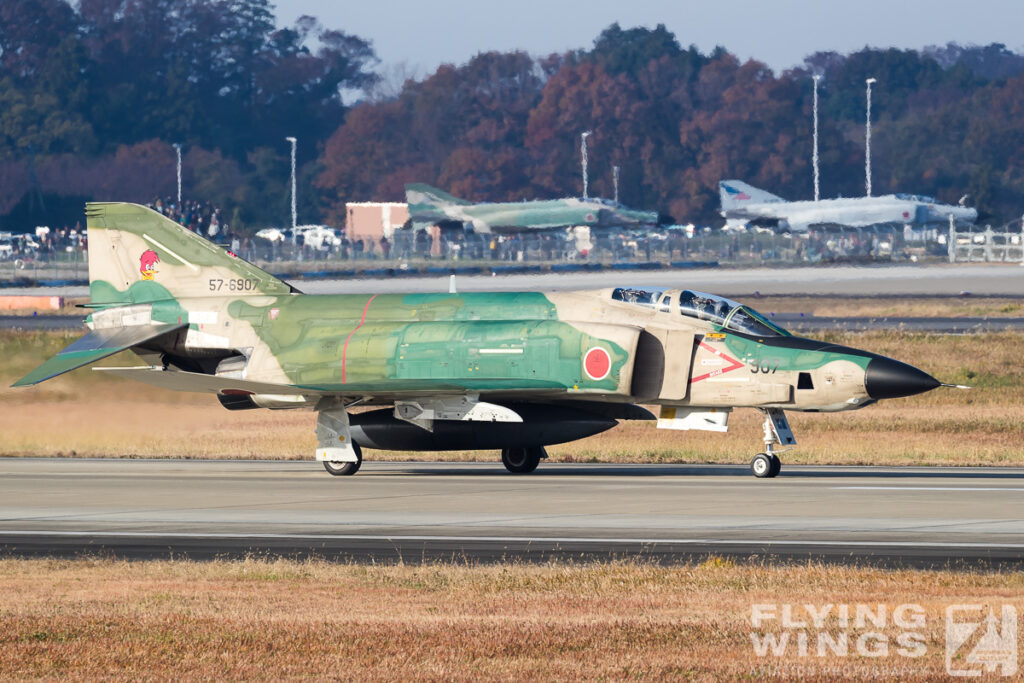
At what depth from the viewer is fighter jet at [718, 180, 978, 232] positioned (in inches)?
4043

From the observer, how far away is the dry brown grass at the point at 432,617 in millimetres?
9539

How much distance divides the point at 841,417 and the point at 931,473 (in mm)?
9170

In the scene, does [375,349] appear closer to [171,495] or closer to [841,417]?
[171,495]

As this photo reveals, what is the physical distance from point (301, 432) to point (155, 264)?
682 centimetres

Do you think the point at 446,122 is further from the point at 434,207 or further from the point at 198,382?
the point at 198,382

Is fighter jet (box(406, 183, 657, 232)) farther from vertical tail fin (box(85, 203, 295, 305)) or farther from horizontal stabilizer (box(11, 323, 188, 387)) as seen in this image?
horizontal stabilizer (box(11, 323, 188, 387))

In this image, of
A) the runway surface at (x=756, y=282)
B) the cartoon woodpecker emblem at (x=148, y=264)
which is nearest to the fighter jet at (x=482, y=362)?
the cartoon woodpecker emblem at (x=148, y=264)

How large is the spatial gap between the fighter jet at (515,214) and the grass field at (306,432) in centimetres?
7113

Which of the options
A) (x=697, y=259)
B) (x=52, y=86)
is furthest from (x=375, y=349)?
(x=52, y=86)

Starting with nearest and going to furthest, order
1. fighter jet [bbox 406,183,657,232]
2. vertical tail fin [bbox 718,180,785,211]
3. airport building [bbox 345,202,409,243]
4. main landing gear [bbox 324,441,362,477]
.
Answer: main landing gear [bbox 324,441,362,477] < fighter jet [bbox 406,183,657,232] < vertical tail fin [bbox 718,180,785,211] < airport building [bbox 345,202,409,243]

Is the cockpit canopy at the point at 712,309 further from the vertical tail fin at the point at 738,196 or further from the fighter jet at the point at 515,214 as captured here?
the vertical tail fin at the point at 738,196

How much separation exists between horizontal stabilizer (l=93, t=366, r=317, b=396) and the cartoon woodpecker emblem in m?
3.18

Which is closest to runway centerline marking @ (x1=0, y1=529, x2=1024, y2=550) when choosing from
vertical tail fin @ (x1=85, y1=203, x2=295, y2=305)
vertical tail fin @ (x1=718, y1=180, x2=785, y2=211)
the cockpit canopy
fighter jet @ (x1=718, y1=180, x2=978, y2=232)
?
the cockpit canopy

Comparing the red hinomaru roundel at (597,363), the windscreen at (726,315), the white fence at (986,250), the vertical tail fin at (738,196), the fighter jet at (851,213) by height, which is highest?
the vertical tail fin at (738,196)
